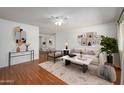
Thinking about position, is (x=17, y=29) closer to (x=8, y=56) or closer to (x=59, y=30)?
(x=8, y=56)

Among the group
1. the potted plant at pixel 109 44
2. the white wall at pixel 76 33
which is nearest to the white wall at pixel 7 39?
the white wall at pixel 76 33

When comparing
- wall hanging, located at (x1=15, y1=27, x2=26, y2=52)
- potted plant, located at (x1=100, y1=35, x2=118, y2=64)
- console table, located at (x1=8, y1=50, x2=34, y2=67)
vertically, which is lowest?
console table, located at (x1=8, y1=50, x2=34, y2=67)

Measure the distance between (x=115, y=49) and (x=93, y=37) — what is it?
74cm

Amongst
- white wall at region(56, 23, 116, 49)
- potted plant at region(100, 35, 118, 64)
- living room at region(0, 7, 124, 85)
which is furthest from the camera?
white wall at region(56, 23, 116, 49)

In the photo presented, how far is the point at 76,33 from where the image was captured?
108 inches

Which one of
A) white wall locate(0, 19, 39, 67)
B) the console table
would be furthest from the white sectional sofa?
white wall locate(0, 19, 39, 67)

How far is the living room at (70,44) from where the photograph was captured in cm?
201

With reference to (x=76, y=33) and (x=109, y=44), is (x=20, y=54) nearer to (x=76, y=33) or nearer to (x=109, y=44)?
(x=76, y=33)

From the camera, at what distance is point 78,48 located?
2896 millimetres

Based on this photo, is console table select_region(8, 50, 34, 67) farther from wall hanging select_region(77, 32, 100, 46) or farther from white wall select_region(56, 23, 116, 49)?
wall hanging select_region(77, 32, 100, 46)

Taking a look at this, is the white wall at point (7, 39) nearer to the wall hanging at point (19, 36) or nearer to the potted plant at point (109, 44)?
the wall hanging at point (19, 36)

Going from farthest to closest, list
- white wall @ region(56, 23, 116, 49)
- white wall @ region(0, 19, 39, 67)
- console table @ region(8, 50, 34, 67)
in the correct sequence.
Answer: console table @ region(8, 50, 34, 67) → white wall @ region(0, 19, 39, 67) → white wall @ region(56, 23, 116, 49)

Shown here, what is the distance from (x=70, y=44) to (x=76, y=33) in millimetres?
464

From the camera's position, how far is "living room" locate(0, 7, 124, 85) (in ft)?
6.59
